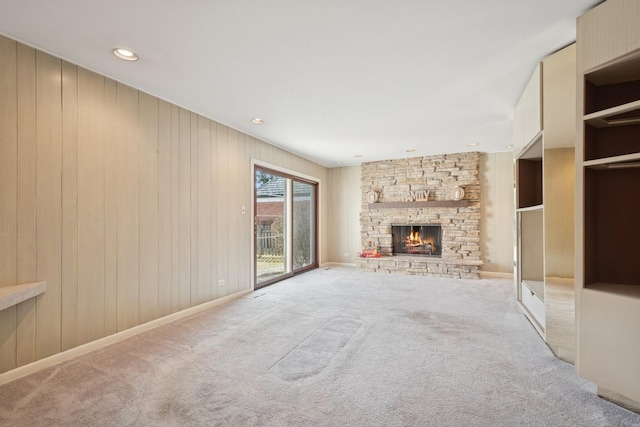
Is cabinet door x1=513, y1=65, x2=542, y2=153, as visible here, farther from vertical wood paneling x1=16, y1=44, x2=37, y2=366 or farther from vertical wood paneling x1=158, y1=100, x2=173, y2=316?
vertical wood paneling x1=16, y1=44, x2=37, y2=366

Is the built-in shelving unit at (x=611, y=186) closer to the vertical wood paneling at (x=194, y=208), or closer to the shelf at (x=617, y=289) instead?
the shelf at (x=617, y=289)

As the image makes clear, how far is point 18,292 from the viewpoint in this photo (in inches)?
77.0

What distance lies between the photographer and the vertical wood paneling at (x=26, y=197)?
2.14 meters

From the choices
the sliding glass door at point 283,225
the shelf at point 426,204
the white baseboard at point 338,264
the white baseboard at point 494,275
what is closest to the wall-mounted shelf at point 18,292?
the sliding glass door at point 283,225

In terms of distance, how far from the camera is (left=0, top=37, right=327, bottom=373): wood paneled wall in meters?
2.13

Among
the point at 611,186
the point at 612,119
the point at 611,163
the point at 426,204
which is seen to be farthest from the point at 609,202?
the point at 426,204

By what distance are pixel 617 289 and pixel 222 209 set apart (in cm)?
389

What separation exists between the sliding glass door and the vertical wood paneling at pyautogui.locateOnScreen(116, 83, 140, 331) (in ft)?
6.48

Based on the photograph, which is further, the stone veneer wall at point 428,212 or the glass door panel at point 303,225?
the glass door panel at point 303,225

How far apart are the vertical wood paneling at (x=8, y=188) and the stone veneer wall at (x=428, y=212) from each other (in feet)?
17.7

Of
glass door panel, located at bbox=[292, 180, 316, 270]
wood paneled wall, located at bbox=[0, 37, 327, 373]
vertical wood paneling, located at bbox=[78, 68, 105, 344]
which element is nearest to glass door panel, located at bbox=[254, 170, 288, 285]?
glass door panel, located at bbox=[292, 180, 316, 270]

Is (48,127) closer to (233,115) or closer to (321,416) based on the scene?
(233,115)

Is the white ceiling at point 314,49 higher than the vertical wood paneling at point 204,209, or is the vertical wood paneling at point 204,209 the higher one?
the white ceiling at point 314,49

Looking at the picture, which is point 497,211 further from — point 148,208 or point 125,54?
point 125,54
